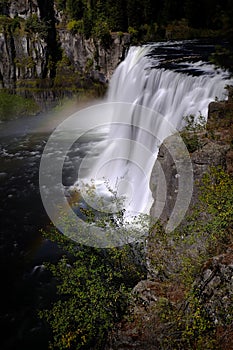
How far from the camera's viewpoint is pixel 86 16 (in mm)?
41344

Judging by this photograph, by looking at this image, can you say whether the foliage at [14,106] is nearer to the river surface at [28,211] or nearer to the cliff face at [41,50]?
the cliff face at [41,50]

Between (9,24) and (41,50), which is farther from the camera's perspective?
(41,50)

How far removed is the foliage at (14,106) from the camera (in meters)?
39.8

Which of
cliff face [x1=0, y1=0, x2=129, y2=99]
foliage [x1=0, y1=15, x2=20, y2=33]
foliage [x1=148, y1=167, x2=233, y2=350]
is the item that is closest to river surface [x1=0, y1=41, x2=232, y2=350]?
foliage [x1=148, y1=167, x2=233, y2=350]

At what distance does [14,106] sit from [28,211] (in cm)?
2359

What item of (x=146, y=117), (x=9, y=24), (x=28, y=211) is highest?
(x=9, y=24)

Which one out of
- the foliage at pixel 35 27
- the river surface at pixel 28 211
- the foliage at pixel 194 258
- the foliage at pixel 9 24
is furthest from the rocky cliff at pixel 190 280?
the foliage at pixel 9 24

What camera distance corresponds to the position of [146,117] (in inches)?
920

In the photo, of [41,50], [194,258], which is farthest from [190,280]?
[41,50]

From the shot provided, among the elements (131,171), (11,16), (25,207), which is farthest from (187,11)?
(25,207)

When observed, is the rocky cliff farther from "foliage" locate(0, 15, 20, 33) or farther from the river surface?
"foliage" locate(0, 15, 20, 33)

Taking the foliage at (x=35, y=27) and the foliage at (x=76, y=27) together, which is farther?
the foliage at (x=76, y=27)

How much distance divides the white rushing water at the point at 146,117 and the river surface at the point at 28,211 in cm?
120

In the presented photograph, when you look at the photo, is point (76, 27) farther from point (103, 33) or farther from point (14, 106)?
point (14, 106)
